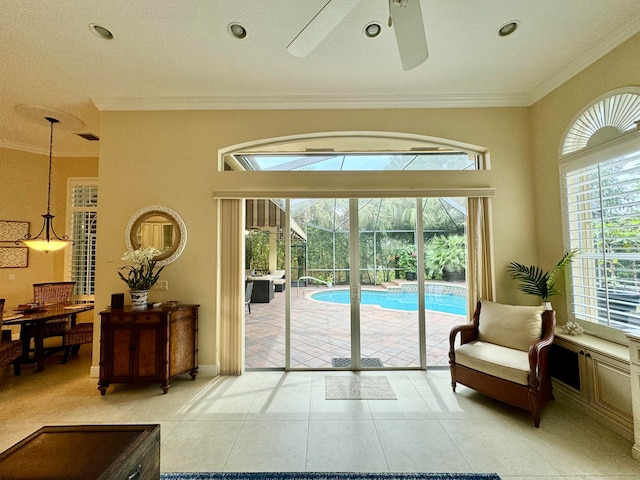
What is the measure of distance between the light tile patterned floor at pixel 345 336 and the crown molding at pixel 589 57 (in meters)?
3.09

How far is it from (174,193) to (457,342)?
433 cm

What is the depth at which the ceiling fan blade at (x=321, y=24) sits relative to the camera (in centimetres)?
161

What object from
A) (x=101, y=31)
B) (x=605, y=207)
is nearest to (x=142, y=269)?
(x=101, y=31)

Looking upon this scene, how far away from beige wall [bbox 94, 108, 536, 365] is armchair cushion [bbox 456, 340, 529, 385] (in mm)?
877

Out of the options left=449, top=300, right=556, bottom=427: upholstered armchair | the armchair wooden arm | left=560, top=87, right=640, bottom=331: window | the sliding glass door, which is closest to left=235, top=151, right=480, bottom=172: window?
the sliding glass door

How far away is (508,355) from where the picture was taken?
267 centimetres

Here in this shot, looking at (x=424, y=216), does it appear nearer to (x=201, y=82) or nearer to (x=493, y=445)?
(x=493, y=445)

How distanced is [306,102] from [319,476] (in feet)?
12.6

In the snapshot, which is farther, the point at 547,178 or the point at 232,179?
the point at 232,179

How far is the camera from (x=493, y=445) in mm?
2154

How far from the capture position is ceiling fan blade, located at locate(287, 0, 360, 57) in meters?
1.61

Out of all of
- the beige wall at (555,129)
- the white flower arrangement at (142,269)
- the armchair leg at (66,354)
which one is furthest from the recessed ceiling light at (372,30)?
the armchair leg at (66,354)

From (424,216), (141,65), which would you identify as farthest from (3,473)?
(424,216)

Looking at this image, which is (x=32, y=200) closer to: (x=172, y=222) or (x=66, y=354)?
(x=66, y=354)
